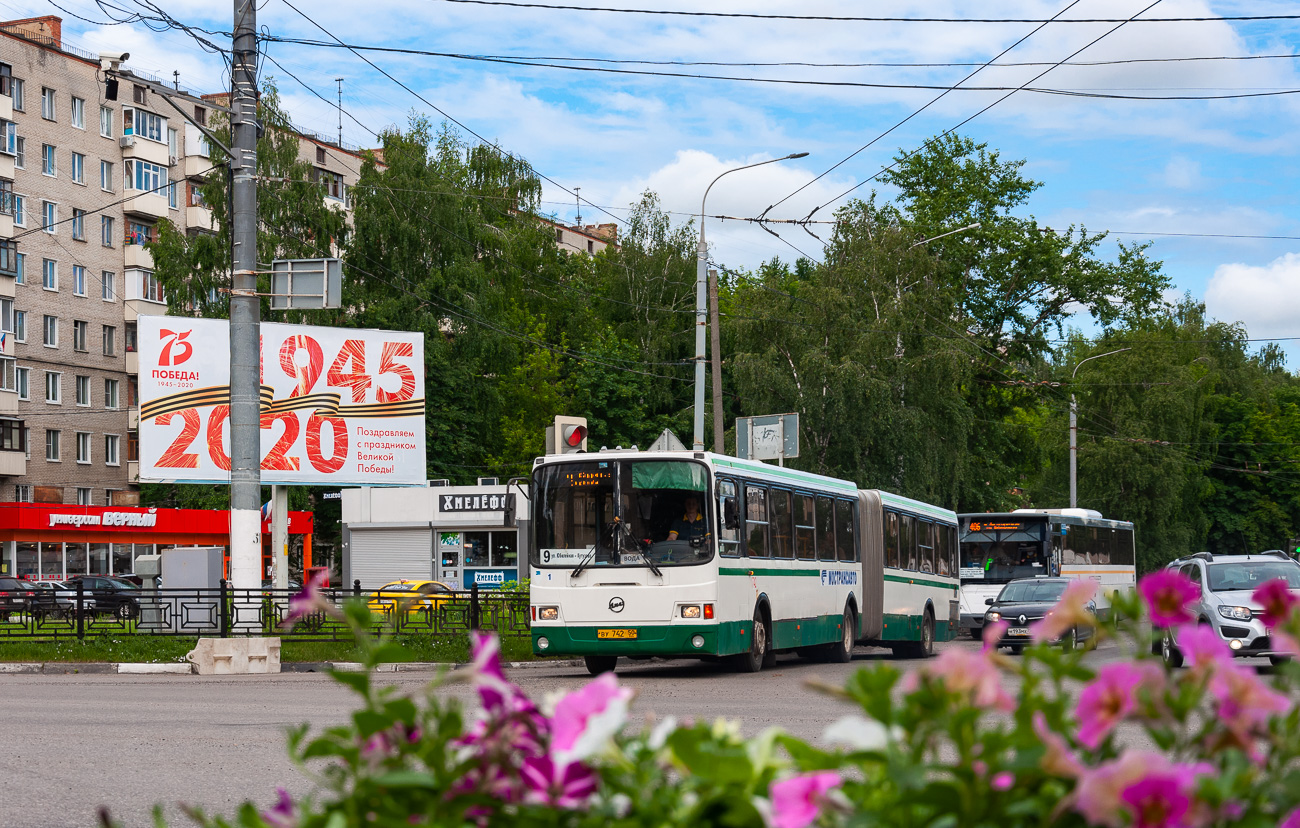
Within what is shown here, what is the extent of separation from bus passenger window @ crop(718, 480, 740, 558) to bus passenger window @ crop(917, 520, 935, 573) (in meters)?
9.01

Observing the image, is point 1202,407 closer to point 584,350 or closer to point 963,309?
point 963,309

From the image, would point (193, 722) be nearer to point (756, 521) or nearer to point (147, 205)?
point (756, 521)

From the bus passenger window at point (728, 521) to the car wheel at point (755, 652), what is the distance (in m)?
1.36

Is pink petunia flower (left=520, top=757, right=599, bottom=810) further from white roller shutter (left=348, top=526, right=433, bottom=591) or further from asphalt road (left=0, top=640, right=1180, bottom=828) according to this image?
white roller shutter (left=348, top=526, right=433, bottom=591)

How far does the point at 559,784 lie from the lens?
5.61 feet

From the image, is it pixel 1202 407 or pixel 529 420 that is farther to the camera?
pixel 1202 407

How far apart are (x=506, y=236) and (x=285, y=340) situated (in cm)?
2804

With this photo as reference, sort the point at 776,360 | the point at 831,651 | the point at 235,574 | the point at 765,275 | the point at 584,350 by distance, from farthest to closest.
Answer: the point at 765,275 < the point at 584,350 < the point at 776,360 < the point at 831,651 < the point at 235,574

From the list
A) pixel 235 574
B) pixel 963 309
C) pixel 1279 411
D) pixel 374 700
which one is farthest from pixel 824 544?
pixel 1279 411

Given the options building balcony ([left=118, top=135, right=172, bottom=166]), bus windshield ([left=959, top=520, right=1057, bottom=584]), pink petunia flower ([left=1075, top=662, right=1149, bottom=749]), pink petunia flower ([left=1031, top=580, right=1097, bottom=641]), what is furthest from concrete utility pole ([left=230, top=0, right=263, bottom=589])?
building balcony ([left=118, top=135, right=172, bottom=166])

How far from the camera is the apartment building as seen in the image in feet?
199

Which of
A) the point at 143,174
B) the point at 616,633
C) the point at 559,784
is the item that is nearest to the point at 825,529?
the point at 616,633

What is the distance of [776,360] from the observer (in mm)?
43812

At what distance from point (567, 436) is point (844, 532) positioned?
17.1ft
